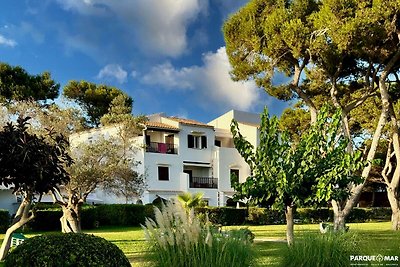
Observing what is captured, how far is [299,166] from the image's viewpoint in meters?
10.4

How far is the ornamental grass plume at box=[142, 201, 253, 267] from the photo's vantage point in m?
5.25

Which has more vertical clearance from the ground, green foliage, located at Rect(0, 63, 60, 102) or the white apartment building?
green foliage, located at Rect(0, 63, 60, 102)

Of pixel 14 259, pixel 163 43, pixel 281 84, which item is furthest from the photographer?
pixel 281 84

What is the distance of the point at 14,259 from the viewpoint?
628cm

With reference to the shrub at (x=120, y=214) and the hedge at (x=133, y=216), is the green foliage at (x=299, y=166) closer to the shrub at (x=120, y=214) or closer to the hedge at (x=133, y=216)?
the hedge at (x=133, y=216)

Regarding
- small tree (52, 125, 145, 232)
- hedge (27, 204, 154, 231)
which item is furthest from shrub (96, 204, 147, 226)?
small tree (52, 125, 145, 232)

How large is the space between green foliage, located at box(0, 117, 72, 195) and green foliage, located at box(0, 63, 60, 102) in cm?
2824

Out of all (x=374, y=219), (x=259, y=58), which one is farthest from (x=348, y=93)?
(x=374, y=219)

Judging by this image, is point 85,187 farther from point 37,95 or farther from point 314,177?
point 37,95

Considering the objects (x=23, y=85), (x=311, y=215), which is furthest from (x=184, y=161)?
(x=23, y=85)

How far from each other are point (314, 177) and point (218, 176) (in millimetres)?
31603

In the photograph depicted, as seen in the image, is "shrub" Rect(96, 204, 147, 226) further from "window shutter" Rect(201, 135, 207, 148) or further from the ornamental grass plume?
the ornamental grass plume

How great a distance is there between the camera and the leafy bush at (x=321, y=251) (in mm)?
5762

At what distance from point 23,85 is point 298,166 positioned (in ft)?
104
